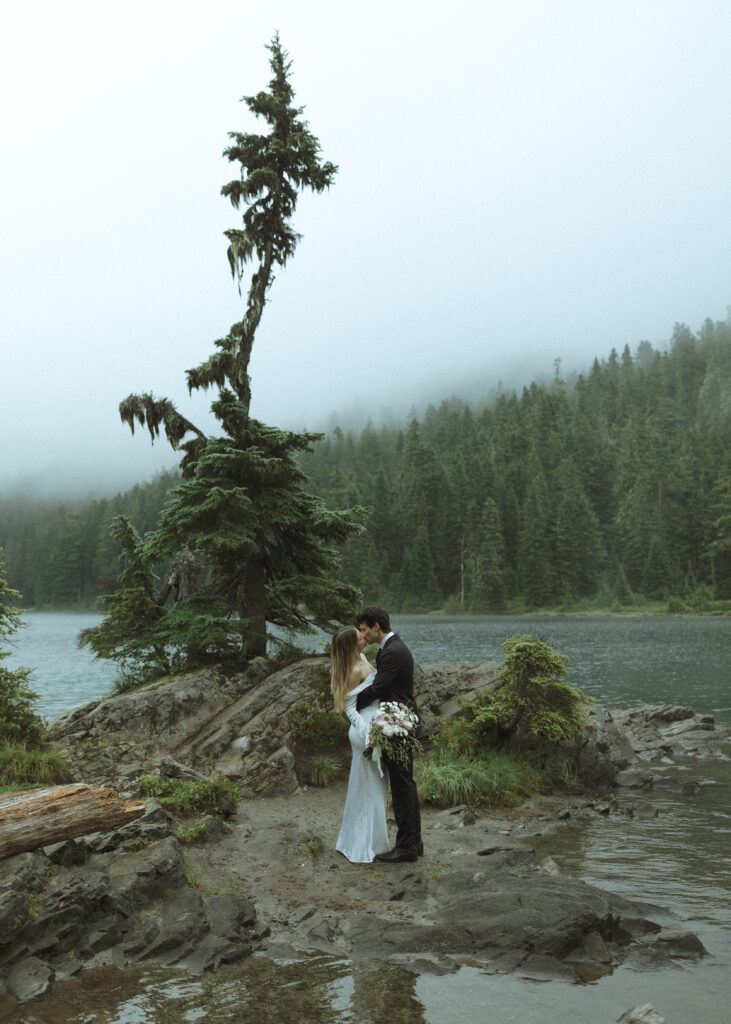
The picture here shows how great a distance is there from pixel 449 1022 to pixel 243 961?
6.18ft

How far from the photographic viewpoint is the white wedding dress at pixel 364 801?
27.5ft

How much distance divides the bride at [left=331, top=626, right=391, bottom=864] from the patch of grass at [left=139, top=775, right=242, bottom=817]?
2128 mm

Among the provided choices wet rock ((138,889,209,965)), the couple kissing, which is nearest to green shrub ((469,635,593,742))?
the couple kissing

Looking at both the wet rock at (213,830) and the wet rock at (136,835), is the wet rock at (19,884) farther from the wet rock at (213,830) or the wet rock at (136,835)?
the wet rock at (213,830)

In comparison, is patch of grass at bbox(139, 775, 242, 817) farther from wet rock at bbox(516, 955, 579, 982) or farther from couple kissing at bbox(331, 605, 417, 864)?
wet rock at bbox(516, 955, 579, 982)

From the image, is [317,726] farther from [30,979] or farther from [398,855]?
[30,979]

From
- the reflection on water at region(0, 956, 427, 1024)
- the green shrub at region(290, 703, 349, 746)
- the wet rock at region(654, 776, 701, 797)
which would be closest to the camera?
the reflection on water at region(0, 956, 427, 1024)

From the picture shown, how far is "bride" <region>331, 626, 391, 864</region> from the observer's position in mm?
8398

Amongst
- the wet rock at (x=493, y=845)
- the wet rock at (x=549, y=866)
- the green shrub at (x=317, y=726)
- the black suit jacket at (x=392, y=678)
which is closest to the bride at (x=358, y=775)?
the black suit jacket at (x=392, y=678)

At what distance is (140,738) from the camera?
42.0 feet

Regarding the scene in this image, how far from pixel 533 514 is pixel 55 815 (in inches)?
4000

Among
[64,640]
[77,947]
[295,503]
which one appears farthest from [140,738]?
[64,640]

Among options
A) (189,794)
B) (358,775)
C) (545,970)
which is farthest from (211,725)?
(545,970)

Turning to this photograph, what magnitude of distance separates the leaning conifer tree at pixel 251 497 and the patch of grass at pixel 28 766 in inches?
142
